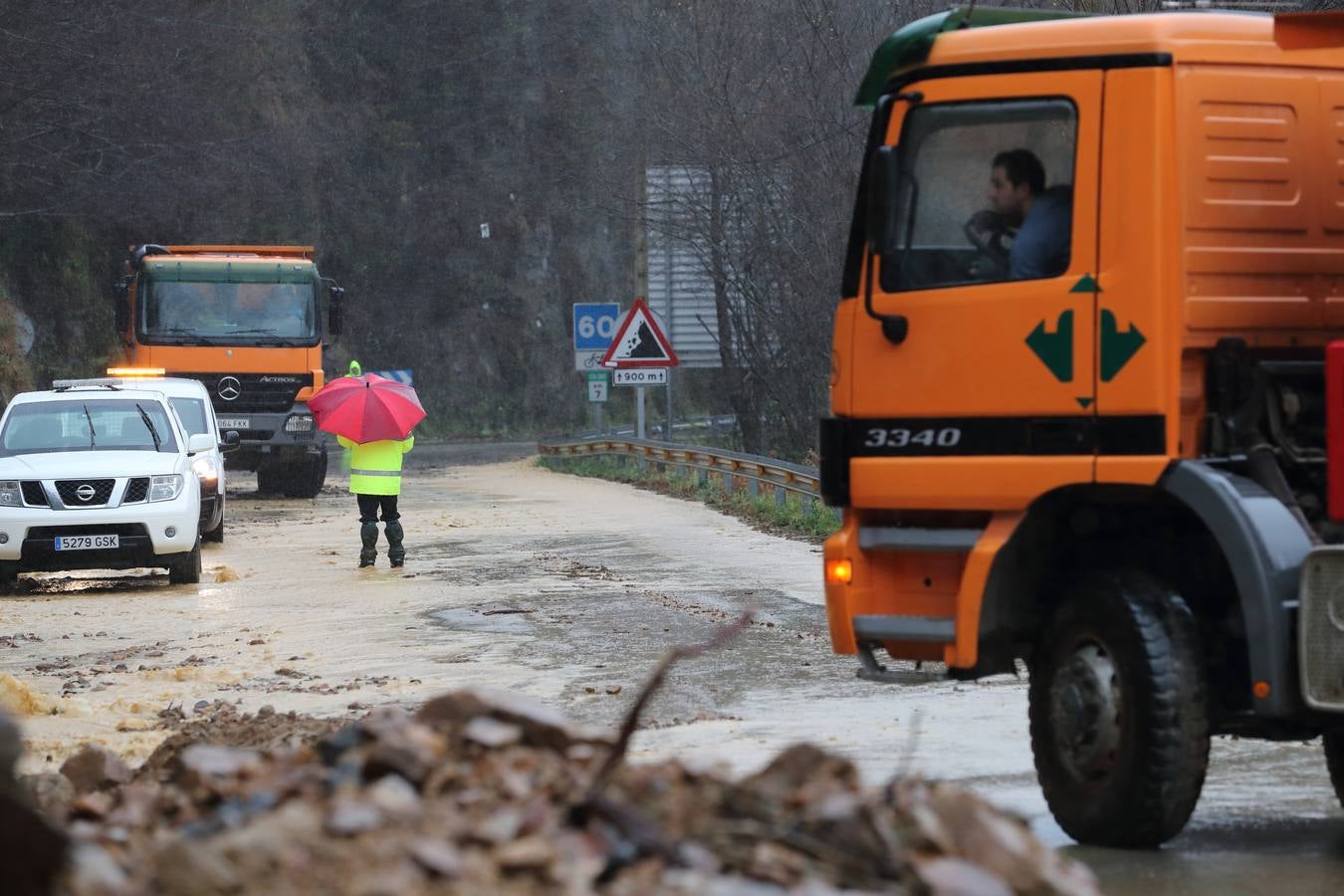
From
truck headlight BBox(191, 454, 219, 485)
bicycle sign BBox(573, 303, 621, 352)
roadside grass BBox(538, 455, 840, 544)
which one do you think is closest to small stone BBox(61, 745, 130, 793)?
truck headlight BBox(191, 454, 219, 485)

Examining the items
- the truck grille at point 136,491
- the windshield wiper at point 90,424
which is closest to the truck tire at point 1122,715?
the truck grille at point 136,491

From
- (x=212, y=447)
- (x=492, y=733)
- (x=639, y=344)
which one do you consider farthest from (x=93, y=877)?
(x=639, y=344)

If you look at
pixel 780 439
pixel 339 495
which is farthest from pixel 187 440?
pixel 780 439

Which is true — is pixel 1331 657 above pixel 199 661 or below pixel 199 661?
above

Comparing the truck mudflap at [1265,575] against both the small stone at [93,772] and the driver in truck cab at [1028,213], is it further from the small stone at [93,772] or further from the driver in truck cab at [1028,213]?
the small stone at [93,772]

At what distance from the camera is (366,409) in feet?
61.8

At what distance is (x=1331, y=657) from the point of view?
677 centimetres

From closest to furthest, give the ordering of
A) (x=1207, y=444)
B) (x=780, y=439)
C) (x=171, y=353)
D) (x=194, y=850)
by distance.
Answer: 1. (x=194, y=850)
2. (x=1207, y=444)
3. (x=171, y=353)
4. (x=780, y=439)

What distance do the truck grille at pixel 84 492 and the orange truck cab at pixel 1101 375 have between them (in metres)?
11.0

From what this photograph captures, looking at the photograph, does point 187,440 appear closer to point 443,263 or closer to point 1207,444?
point 1207,444

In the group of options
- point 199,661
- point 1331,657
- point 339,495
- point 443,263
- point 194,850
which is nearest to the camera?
point 194,850

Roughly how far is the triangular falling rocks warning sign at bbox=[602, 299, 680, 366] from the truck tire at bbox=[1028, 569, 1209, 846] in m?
24.1

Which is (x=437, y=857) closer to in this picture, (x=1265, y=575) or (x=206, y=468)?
(x=1265, y=575)

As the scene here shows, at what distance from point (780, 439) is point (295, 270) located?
431 inches
